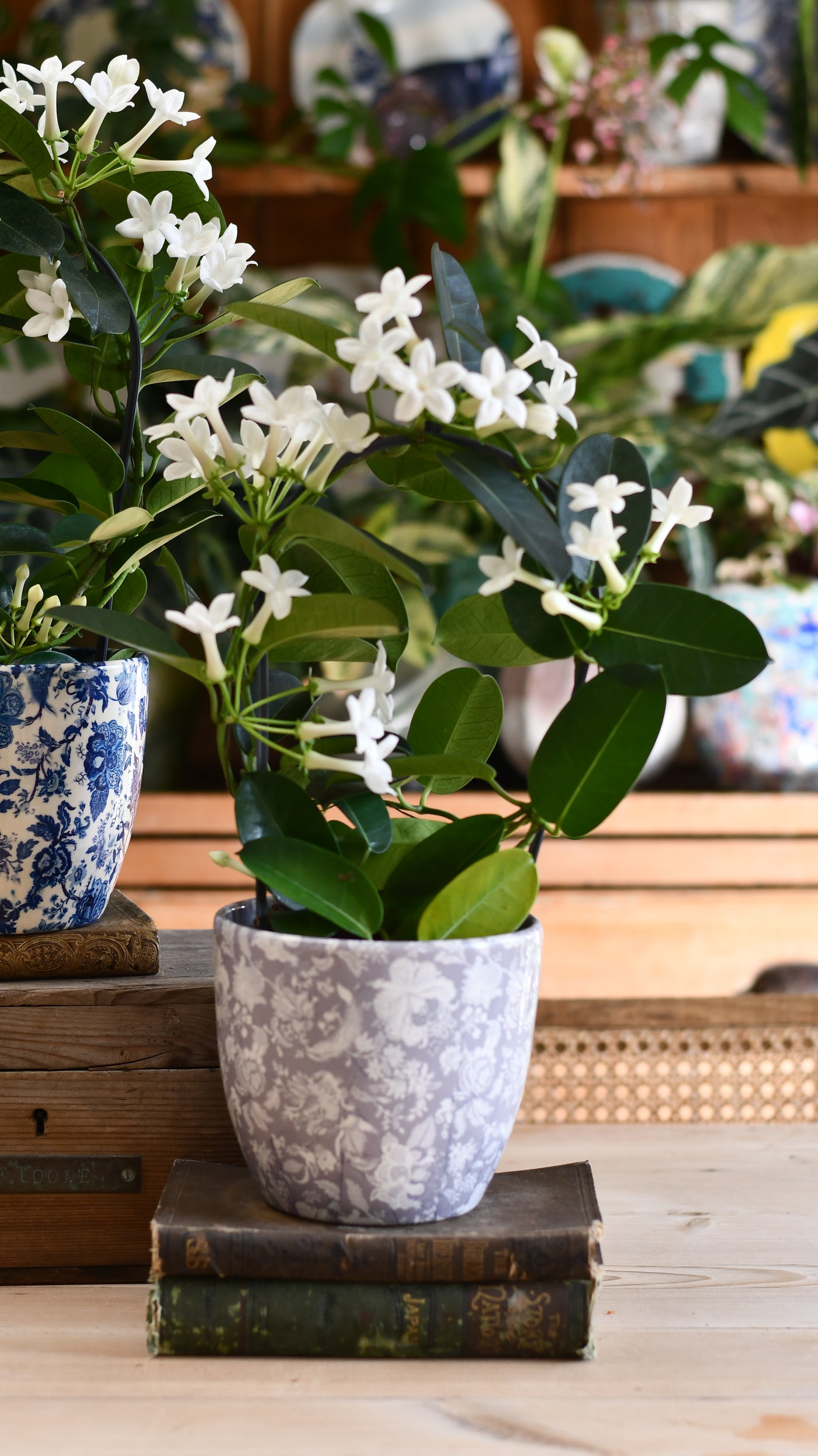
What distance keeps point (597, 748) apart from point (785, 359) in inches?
63.1

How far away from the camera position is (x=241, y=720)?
50 cm

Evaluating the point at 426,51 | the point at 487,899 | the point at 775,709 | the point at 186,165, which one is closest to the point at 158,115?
the point at 186,165

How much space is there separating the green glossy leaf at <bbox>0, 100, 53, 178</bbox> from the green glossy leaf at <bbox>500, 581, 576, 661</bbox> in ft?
0.88

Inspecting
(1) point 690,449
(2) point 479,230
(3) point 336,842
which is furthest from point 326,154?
(3) point 336,842

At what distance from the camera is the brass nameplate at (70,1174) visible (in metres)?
0.59

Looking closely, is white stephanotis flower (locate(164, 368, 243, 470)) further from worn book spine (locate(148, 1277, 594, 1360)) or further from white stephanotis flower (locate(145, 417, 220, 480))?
worn book spine (locate(148, 1277, 594, 1360))

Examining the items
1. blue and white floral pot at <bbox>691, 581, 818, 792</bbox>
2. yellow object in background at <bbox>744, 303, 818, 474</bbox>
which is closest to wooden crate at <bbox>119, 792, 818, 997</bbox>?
blue and white floral pot at <bbox>691, 581, 818, 792</bbox>

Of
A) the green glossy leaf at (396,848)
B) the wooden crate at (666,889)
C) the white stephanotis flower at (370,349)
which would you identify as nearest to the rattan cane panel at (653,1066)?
the green glossy leaf at (396,848)

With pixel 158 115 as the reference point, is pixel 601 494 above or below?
below

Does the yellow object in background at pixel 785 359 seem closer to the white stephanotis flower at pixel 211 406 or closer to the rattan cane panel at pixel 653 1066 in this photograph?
the rattan cane panel at pixel 653 1066

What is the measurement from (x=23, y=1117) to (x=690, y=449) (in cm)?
143

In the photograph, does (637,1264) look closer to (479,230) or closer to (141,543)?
(141,543)

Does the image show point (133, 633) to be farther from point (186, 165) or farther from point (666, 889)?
point (666, 889)

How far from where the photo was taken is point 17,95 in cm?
53
